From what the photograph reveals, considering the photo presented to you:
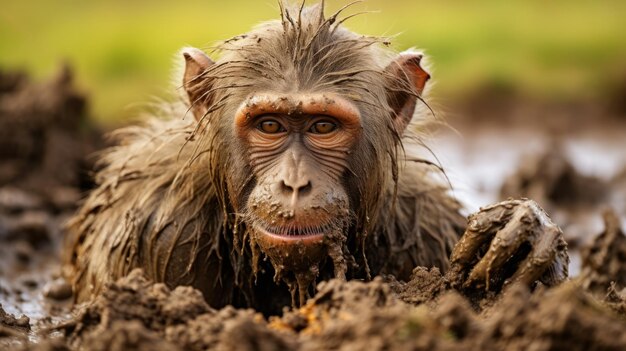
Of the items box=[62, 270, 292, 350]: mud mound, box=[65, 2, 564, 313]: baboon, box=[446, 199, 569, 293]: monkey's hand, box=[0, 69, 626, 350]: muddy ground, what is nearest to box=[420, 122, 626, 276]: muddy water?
box=[0, 69, 626, 350]: muddy ground

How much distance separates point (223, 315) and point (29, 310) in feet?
10.2

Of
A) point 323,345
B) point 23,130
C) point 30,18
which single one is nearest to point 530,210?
point 323,345

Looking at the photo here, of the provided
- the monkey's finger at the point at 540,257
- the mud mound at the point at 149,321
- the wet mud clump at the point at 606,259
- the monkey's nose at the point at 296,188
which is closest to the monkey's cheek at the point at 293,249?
the monkey's nose at the point at 296,188

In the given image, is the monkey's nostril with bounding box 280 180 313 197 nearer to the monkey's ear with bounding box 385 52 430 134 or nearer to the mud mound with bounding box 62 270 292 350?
the mud mound with bounding box 62 270 292 350

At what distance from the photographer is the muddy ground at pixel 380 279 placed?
3.71 m

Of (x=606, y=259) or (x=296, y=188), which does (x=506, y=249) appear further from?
(x=606, y=259)

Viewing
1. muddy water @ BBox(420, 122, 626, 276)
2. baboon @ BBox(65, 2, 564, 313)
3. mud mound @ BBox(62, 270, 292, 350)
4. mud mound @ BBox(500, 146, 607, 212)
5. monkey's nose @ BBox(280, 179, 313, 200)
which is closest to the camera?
mud mound @ BBox(62, 270, 292, 350)

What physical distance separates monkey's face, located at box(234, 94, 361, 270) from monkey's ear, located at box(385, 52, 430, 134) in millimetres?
576

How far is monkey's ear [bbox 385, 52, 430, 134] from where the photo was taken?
596 centimetres

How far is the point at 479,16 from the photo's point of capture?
60.3ft

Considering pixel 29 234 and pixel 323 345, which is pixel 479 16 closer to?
pixel 29 234

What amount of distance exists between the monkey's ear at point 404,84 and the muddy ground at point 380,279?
114 centimetres

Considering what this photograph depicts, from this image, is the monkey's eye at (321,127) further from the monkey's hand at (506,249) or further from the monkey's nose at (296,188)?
the monkey's hand at (506,249)

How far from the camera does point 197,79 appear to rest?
6.03 meters
